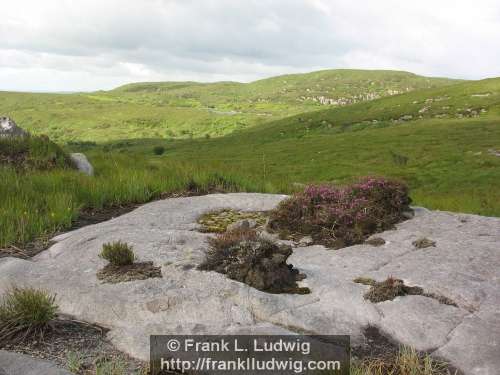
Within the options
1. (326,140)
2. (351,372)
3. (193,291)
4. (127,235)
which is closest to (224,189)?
(127,235)

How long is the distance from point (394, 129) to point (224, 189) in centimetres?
6864

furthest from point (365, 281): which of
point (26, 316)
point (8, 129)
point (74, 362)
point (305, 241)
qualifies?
point (8, 129)

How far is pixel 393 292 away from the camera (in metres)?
6.51

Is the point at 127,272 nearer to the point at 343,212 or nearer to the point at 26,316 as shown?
the point at 26,316

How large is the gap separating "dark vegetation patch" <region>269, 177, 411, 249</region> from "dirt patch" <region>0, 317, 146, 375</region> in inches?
208

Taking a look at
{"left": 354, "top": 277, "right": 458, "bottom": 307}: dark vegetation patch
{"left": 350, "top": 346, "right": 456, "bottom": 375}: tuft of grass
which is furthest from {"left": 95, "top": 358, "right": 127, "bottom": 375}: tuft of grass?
{"left": 354, "top": 277, "right": 458, "bottom": 307}: dark vegetation patch

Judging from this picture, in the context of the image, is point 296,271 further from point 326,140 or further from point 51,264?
point 326,140

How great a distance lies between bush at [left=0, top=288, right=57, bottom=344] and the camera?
5.49 meters

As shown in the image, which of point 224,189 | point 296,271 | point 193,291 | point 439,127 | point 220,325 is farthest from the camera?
point 439,127

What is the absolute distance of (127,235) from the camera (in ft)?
29.8

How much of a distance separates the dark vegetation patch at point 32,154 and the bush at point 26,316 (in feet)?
35.5

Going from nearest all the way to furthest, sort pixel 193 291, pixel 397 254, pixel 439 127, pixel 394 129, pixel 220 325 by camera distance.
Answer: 1. pixel 220 325
2. pixel 193 291
3. pixel 397 254
4. pixel 439 127
5. pixel 394 129

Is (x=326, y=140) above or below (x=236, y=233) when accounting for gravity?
below
